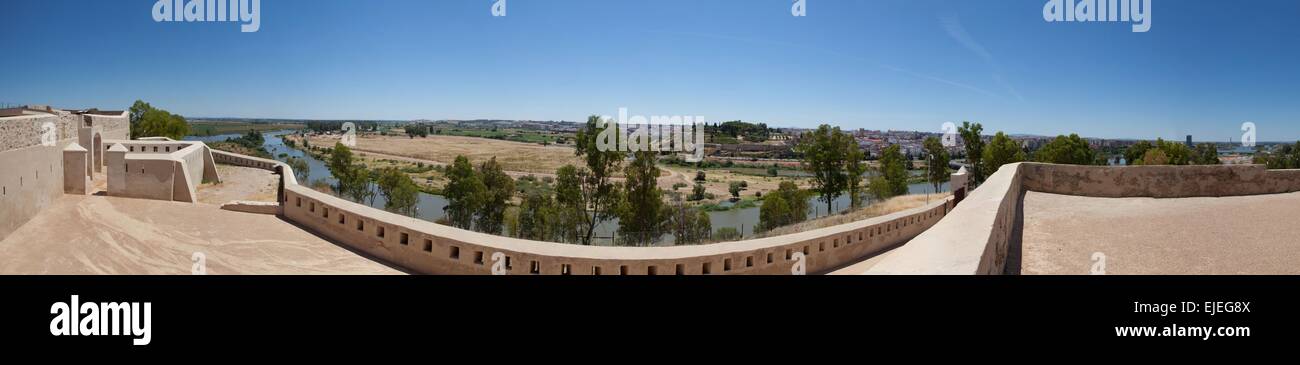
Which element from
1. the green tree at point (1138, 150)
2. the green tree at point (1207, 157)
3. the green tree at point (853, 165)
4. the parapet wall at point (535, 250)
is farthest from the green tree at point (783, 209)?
the green tree at point (1207, 157)

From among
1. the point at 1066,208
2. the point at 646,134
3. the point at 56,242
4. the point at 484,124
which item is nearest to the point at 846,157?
the point at 646,134

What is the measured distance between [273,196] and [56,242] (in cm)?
725

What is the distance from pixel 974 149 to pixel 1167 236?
3255cm

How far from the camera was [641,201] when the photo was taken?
28.8 meters

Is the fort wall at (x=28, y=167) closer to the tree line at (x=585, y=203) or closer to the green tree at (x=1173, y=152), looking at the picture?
the tree line at (x=585, y=203)

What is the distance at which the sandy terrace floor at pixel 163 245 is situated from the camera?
11164 millimetres

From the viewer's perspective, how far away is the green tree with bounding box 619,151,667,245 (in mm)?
28609

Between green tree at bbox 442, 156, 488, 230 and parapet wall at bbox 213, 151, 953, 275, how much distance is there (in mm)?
16393

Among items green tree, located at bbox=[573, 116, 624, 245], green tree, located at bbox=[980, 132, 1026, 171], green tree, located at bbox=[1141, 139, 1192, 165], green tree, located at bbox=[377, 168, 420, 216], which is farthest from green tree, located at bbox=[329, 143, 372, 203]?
green tree, located at bbox=[1141, 139, 1192, 165]

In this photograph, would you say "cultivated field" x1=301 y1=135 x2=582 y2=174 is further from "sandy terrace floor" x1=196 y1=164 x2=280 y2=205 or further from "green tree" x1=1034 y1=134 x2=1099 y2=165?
"sandy terrace floor" x1=196 y1=164 x2=280 y2=205
